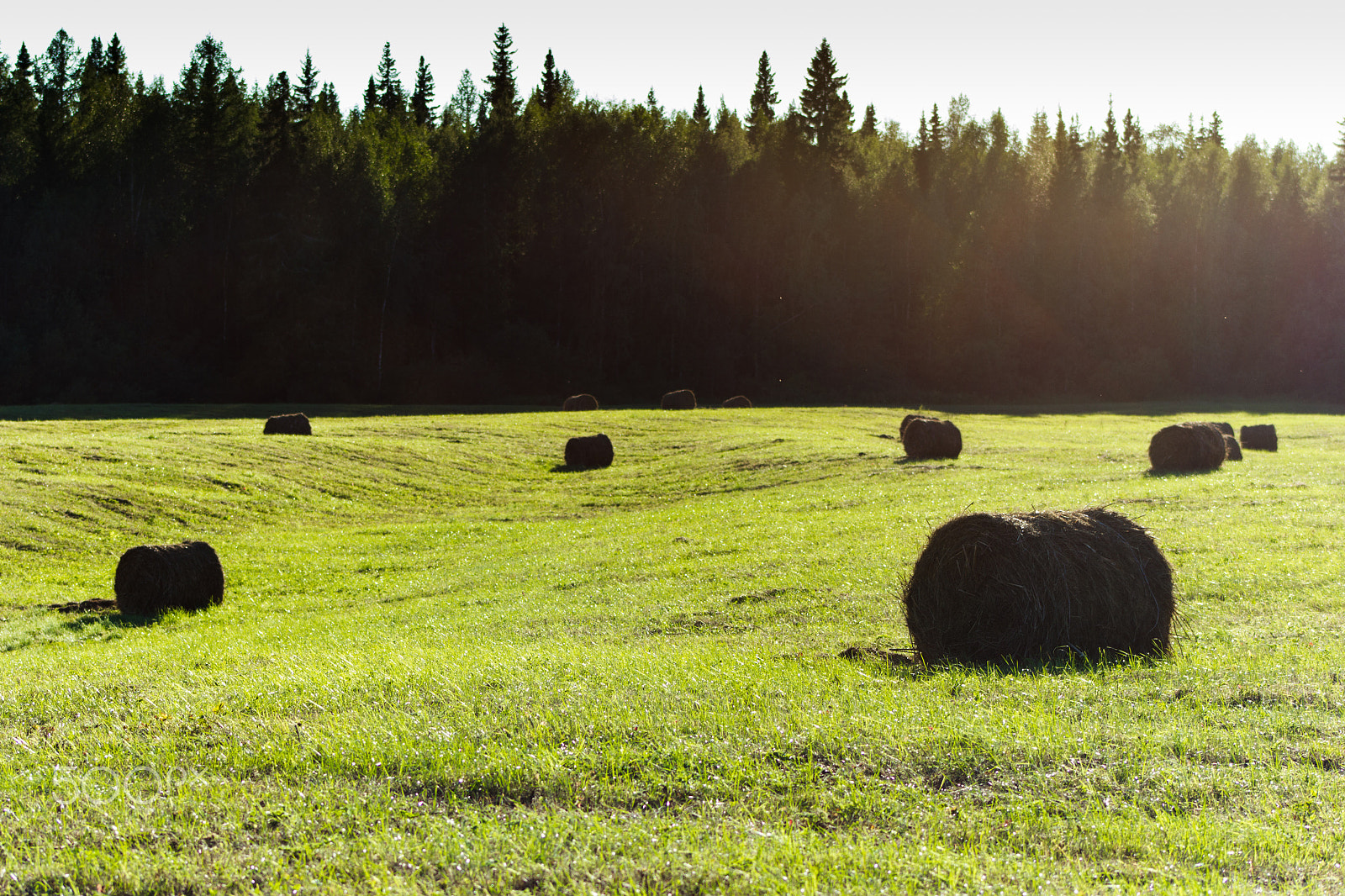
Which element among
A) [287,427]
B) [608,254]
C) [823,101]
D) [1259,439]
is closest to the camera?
[1259,439]

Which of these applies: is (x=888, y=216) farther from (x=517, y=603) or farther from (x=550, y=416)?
(x=517, y=603)

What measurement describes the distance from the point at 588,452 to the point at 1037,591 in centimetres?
2848

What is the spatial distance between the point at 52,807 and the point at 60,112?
3218 inches

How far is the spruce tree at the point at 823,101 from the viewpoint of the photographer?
292 feet

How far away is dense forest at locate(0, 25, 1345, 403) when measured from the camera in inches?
2726

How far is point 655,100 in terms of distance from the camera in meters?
88.5

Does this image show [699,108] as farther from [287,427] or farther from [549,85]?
[287,427]

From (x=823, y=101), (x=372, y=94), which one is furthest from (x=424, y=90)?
(x=823, y=101)

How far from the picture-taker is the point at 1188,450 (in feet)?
91.7

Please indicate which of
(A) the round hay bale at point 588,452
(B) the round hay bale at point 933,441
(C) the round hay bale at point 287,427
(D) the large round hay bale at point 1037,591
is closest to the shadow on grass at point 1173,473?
(B) the round hay bale at point 933,441

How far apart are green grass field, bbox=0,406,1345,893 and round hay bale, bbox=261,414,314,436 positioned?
17.5 metres

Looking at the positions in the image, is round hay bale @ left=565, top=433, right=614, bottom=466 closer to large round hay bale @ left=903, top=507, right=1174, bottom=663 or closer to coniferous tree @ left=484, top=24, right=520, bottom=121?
large round hay bale @ left=903, top=507, right=1174, bottom=663

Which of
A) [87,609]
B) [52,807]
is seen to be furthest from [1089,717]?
[87,609]

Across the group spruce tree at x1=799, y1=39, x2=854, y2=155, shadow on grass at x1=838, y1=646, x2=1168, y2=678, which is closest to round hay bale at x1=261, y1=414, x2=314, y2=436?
shadow on grass at x1=838, y1=646, x2=1168, y2=678
